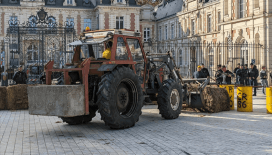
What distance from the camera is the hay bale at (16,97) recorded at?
13.5 m

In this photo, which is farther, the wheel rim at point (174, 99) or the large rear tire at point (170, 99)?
the wheel rim at point (174, 99)

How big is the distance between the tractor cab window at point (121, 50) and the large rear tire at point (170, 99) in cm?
162

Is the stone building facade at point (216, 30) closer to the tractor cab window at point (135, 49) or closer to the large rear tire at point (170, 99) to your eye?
the large rear tire at point (170, 99)

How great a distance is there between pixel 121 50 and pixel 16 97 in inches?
250

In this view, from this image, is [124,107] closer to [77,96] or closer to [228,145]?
[77,96]

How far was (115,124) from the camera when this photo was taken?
8.34 metres

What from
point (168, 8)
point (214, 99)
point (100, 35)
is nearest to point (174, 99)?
point (214, 99)

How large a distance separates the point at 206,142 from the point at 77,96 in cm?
294

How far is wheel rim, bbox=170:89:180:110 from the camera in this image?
10397 millimetres

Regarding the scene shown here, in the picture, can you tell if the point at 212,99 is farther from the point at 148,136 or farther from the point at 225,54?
the point at 225,54

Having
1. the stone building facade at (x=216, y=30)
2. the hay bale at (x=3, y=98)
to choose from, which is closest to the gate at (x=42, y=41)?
the hay bale at (x=3, y=98)

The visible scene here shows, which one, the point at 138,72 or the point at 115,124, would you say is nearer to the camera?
the point at 115,124

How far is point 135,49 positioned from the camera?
970 cm

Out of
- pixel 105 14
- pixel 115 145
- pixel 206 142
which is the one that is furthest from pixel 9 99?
pixel 105 14
